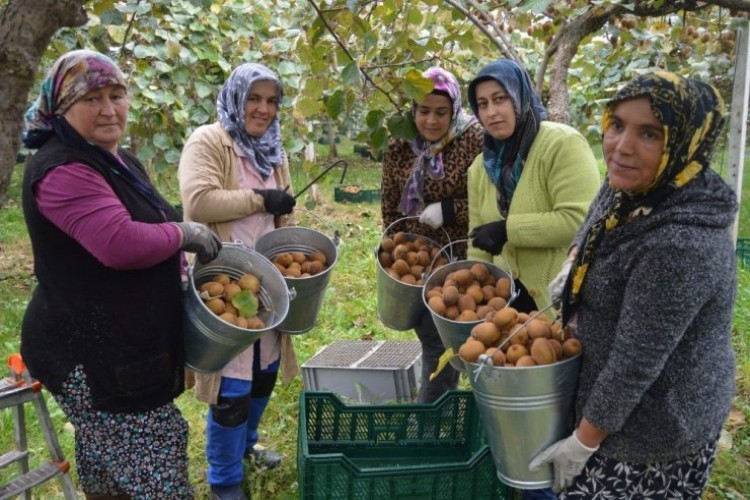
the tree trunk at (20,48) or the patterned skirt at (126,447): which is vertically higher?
the tree trunk at (20,48)

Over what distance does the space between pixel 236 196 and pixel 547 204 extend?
1001 mm

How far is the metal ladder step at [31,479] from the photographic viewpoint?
183cm

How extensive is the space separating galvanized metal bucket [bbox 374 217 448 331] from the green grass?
24 cm

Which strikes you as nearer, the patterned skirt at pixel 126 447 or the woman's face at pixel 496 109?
the patterned skirt at pixel 126 447

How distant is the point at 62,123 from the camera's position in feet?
5.33

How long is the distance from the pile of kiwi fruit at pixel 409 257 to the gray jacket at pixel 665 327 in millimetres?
836

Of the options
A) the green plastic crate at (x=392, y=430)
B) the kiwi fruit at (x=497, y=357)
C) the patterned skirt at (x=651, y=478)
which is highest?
the kiwi fruit at (x=497, y=357)

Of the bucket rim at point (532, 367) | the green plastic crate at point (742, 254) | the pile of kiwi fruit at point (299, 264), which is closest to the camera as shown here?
the bucket rim at point (532, 367)

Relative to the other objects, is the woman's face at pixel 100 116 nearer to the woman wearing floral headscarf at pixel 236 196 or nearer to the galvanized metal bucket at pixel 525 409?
the woman wearing floral headscarf at pixel 236 196

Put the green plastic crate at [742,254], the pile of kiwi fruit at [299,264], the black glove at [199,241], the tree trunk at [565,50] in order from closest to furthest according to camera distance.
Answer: the black glove at [199,241] < the pile of kiwi fruit at [299,264] < the tree trunk at [565,50] < the green plastic crate at [742,254]

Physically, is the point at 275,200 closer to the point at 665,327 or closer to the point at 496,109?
the point at 496,109

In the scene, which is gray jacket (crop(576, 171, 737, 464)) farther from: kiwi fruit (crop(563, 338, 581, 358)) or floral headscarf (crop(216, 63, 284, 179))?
floral headscarf (crop(216, 63, 284, 179))

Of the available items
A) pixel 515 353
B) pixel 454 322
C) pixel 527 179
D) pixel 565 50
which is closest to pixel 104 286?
pixel 454 322

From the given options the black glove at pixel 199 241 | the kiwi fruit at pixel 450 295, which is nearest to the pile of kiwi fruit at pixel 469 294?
the kiwi fruit at pixel 450 295
